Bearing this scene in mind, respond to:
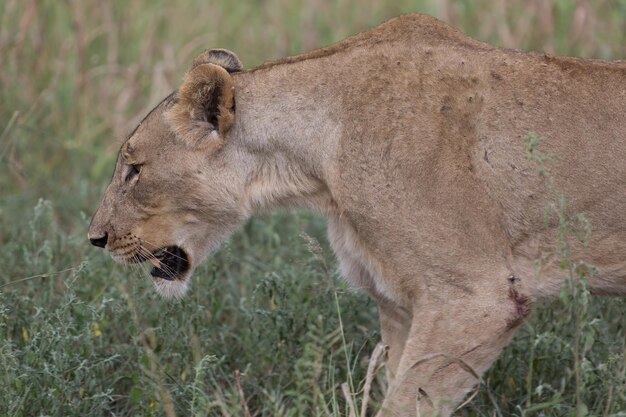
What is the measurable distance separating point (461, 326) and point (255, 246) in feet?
8.08

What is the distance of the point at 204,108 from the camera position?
14.2ft

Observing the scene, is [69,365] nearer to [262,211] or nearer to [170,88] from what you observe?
[262,211]

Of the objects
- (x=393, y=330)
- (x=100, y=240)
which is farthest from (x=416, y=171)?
(x=100, y=240)

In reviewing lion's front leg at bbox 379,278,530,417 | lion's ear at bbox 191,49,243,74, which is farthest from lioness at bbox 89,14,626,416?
lion's ear at bbox 191,49,243,74

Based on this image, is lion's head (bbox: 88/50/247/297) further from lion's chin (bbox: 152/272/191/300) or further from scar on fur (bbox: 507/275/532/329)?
scar on fur (bbox: 507/275/532/329)

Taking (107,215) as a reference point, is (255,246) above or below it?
below

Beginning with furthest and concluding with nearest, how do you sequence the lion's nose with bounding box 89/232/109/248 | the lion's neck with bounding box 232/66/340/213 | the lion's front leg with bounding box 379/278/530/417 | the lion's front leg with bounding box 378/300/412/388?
the lion's nose with bounding box 89/232/109/248, the lion's front leg with bounding box 378/300/412/388, the lion's neck with bounding box 232/66/340/213, the lion's front leg with bounding box 379/278/530/417

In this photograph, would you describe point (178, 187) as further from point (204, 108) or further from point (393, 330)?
point (393, 330)

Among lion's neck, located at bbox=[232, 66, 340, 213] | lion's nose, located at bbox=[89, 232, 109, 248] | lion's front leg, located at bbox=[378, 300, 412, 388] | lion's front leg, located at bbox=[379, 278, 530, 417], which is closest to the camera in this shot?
lion's front leg, located at bbox=[379, 278, 530, 417]

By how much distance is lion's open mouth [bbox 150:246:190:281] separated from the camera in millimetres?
4559

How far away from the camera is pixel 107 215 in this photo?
4570 millimetres

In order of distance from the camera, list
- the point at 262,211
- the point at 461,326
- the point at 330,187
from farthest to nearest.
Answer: the point at 262,211
the point at 330,187
the point at 461,326

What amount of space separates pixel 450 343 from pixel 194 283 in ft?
5.20

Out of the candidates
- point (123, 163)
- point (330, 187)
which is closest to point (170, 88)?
point (123, 163)
